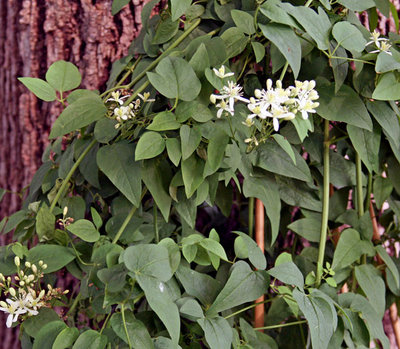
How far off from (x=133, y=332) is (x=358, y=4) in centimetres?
56

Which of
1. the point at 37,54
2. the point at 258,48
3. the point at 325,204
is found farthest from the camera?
the point at 37,54

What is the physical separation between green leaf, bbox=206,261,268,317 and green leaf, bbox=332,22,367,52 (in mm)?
334

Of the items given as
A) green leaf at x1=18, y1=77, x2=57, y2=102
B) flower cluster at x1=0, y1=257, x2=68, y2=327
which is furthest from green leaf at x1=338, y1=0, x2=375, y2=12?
flower cluster at x1=0, y1=257, x2=68, y2=327

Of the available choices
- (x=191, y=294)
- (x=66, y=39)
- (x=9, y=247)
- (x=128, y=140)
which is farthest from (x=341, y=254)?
(x=66, y=39)

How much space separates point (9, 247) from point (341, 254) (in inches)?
20.1

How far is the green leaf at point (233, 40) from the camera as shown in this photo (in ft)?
2.48

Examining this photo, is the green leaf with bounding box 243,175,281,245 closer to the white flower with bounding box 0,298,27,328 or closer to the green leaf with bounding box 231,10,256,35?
the green leaf with bounding box 231,10,256,35

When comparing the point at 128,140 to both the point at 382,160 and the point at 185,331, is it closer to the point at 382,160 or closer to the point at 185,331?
the point at 185,331

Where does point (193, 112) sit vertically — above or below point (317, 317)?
above

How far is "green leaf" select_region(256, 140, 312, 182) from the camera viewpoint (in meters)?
0.80

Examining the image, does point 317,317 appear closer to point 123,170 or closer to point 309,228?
point 309,228

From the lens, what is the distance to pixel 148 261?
2.22 feet

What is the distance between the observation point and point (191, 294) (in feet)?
2.48

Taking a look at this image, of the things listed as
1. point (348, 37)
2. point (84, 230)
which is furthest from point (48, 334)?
point (348, 37)
